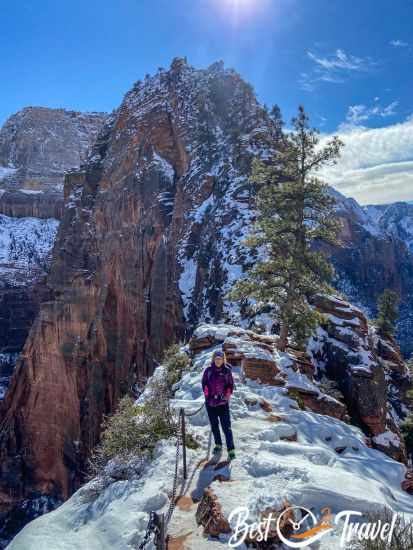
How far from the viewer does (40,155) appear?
142 m

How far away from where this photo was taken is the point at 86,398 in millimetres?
44531

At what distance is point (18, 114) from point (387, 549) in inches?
7188

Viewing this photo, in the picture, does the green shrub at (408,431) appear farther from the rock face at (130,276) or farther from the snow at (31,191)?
the snow at (31,191)

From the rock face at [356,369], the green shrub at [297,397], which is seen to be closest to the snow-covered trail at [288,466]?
the green shrub at [297,397]

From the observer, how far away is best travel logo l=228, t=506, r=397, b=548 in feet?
15.2

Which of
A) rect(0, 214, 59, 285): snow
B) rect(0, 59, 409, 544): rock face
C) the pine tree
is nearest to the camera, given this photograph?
the pine tree

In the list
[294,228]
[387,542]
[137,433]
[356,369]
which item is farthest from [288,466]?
[356,369]

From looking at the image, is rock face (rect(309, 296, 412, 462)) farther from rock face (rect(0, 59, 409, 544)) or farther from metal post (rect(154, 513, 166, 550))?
metal post (rect(154, 513, 166, 550))

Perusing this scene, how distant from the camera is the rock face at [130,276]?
129 ft

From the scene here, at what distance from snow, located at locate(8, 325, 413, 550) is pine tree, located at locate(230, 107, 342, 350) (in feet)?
21.6

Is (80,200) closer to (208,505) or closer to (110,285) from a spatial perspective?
(110,285)

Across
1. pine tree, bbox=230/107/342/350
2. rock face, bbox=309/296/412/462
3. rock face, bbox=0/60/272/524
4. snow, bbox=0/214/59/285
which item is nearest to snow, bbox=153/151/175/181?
rock face, bbox=0/60/272/524

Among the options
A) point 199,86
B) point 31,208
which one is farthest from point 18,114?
point 199,86

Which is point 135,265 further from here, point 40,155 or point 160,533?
point 40,155
